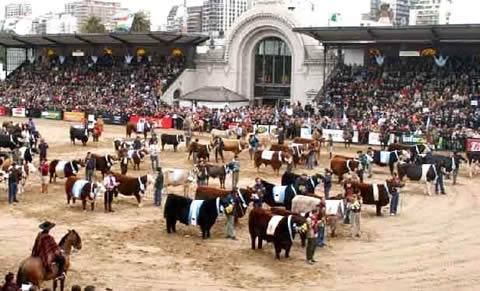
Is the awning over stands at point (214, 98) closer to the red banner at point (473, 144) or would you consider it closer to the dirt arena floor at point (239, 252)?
the red banner at point (473, 144)

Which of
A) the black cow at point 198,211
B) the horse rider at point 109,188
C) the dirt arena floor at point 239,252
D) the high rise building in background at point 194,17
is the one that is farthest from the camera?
the high rise building in background at point 194,17

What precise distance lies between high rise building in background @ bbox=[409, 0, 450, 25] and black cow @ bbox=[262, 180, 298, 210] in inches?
3103

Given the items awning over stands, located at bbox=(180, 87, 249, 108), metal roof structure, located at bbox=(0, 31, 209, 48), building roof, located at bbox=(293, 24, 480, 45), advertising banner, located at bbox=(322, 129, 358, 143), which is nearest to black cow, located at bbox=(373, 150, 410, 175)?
advertising banner, located at bbox=(322, 129, 358, 143)

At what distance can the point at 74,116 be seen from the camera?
47.2 m

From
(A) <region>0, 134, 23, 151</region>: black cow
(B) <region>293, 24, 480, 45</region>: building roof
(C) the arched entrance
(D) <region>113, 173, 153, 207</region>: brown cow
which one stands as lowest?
(D) <region>113, 173, 153, 207</region>: brown cow

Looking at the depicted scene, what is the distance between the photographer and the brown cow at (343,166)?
77.2 ft

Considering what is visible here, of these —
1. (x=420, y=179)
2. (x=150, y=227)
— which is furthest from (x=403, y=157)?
(x=150, y=227)

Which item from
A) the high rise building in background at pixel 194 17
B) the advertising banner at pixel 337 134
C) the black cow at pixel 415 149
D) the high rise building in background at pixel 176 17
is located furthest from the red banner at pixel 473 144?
the high rise building in background at pixel 194 17

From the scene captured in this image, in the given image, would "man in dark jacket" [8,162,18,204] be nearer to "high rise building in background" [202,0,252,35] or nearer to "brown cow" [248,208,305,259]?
"brown cow" [248,208,305,259]

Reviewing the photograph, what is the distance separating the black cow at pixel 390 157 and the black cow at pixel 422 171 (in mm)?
2099

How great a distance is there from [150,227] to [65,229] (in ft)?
6.74

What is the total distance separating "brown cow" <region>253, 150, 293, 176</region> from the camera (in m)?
25.0

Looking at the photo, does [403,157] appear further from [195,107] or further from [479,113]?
[195,107]

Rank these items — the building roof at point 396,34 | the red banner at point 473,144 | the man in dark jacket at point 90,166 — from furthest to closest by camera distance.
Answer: the building roof at point 396,34 → the red banner at point 473,144 → the man in dark jacket at point 90,166
